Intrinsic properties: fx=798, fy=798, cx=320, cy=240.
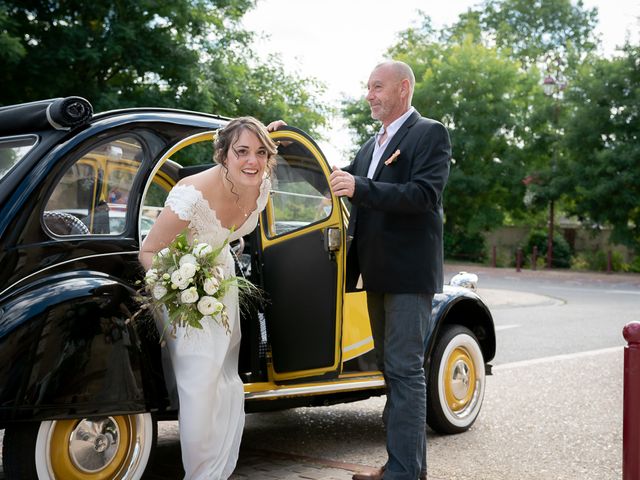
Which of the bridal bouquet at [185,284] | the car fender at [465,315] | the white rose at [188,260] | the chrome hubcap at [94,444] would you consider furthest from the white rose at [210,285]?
the car fender at [465,315]

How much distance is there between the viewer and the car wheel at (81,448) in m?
3.48

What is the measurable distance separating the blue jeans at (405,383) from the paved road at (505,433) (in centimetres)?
58

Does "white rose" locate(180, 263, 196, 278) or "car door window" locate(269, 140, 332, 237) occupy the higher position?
"car door window" locate(269, 140, 332, 237)

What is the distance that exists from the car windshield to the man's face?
69.6 inches

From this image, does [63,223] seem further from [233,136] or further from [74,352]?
[233,136]

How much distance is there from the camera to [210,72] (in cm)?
1892

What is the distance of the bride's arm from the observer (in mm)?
4020

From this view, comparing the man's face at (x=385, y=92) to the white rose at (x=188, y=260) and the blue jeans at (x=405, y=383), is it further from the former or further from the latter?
the white rose at (x=188, y=260)

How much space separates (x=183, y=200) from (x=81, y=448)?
4.25 feet

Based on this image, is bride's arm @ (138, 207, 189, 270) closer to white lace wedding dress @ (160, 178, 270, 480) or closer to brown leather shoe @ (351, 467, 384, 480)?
white lace wedding dress @ (160, 178, 270, 480)

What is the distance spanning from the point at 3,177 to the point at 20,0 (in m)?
14.9

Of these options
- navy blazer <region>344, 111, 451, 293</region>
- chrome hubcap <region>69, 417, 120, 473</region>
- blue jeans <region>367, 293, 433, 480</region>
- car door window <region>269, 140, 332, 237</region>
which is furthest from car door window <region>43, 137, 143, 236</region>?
blue jeans <region>367, 293, 433, 480</region>

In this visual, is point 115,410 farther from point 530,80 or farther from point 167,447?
point 530,80

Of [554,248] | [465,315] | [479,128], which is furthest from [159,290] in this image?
[479,128]
